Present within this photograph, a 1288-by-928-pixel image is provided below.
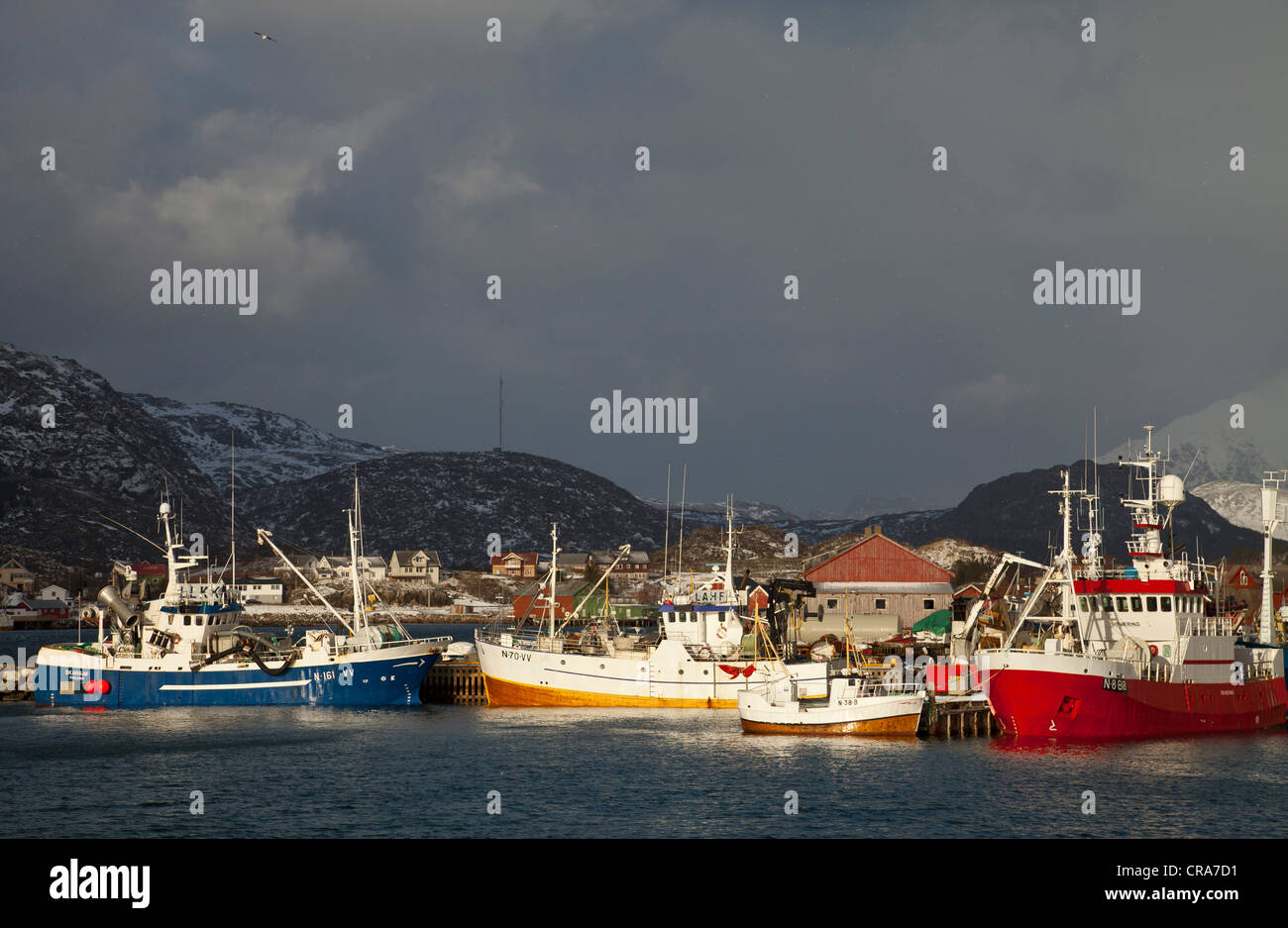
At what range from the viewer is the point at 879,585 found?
339 feet

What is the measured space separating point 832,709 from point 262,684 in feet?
112

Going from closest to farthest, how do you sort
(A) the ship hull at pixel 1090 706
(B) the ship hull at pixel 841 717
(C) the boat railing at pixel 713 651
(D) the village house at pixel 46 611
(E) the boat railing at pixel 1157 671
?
(A) the ship hull at pixel 1090 706, (E) the boat railing at pixel 1157 671, (B) the ship hull at pixel 841 717, (C) the boat railing at pixel 713 651, (D) the village house at pixel 46 611

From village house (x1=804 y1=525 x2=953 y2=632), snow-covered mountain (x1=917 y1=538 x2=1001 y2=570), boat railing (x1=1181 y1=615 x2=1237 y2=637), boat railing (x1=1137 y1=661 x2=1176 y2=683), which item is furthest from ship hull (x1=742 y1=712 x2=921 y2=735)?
snow-covered mountain (x1=917 y1=538 x2=1001 y2=570)

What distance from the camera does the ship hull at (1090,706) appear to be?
170 ft

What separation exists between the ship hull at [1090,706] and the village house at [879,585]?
152ft

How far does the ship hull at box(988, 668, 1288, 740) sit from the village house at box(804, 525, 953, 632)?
152 ft

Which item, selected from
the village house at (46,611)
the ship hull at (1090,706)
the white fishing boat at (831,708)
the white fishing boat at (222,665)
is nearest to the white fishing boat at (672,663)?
the white fishing boat at (222,665)

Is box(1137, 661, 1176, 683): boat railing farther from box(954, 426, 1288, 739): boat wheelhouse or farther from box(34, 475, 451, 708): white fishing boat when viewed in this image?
box(34, 475, 451, 708): white fishing boat

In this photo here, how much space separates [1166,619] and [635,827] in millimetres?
A: 30772

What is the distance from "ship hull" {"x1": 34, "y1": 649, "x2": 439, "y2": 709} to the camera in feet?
229

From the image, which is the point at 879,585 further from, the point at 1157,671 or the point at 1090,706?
the point at 1090,706

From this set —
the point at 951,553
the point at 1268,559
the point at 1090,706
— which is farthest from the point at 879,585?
the point at 951,553

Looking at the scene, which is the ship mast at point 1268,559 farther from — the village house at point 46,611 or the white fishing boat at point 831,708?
the village house at point 46,611
